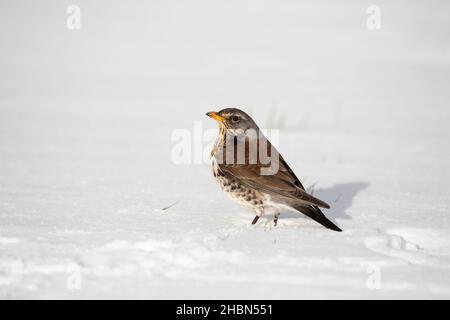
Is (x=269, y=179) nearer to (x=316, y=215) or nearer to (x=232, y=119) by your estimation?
(x=316, y=215)

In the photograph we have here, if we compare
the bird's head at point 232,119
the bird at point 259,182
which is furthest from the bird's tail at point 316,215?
the bird's head at point 232,119

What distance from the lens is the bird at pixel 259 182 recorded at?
16.8ft

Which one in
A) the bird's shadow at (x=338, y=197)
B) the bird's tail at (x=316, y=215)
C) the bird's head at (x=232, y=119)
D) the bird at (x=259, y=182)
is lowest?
the bird's shadow at (x=338, y=197)

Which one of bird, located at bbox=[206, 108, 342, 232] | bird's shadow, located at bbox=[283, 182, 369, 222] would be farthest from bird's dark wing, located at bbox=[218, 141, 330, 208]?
bird's shadow, located at bbox=[283, 182, 369, 222]

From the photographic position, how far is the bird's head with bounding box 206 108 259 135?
6035 millimetres

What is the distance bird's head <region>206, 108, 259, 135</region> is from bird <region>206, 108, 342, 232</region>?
0.49 feet

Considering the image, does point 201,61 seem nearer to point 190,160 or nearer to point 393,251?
point 190,160

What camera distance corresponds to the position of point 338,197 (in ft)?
21.4

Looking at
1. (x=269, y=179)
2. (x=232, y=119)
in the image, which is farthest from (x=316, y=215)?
(x=232, y=119)

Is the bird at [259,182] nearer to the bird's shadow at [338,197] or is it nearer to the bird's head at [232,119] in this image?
the bird's head at [232,119]

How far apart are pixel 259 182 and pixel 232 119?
957 millimetres

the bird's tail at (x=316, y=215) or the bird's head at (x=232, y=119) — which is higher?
the bird's head at (x=232, y=119)

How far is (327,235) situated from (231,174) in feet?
3.72

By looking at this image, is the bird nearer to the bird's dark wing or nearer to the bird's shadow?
the bird's dark wing
